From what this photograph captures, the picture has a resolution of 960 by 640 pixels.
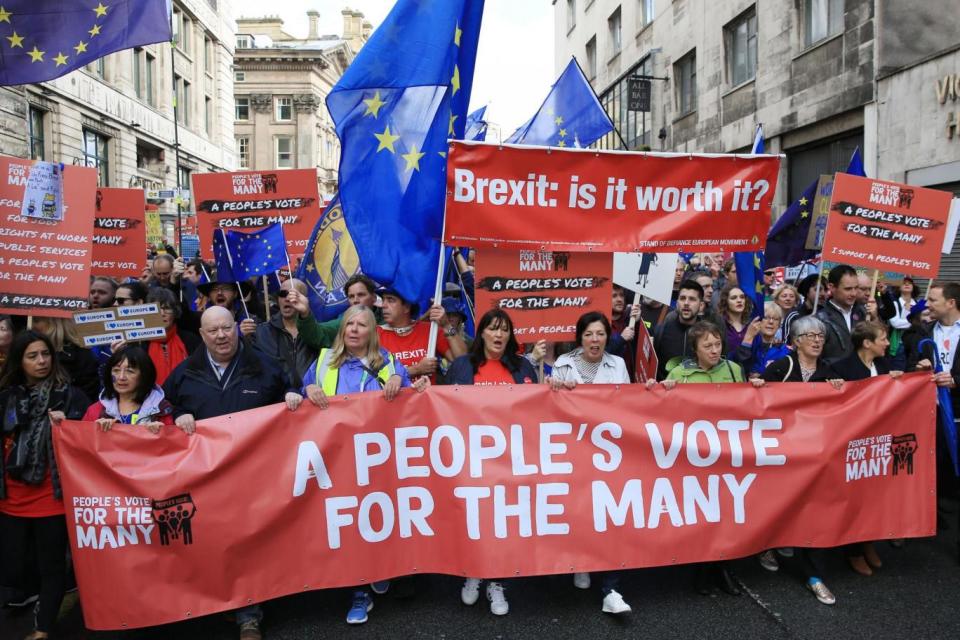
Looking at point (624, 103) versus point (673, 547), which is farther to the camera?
point (624, 103)

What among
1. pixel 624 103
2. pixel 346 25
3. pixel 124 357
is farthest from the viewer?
pixel 346 25

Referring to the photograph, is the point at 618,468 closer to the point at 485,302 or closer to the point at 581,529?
the point at 581,529

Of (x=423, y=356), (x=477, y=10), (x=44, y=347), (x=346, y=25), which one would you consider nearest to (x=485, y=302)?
(x=423, y=356)

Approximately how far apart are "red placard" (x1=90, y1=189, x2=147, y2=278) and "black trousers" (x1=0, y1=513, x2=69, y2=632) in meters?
3.74

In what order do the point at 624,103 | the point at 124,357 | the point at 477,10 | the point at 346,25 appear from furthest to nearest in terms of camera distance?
the point at 346,25 < the point at 624,103 < the point at 477,10 < the point at 124,357

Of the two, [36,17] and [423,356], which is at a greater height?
[36,17]

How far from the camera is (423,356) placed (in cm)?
504

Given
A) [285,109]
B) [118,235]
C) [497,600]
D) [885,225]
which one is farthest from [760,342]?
[285,109]

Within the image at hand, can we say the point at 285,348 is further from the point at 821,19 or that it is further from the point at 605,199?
the point at 821,19

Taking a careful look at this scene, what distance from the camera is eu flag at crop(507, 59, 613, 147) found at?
26.1 feet

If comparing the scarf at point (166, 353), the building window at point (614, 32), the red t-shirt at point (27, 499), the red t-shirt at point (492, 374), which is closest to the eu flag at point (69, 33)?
the scarf at point (166, 353)

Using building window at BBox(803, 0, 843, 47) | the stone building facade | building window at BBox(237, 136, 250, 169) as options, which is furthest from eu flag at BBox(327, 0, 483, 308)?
building window at BBox(237, 136, 250, 169)

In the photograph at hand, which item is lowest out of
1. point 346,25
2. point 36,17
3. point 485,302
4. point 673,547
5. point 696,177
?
point 673,547

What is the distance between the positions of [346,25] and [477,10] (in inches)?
3630
